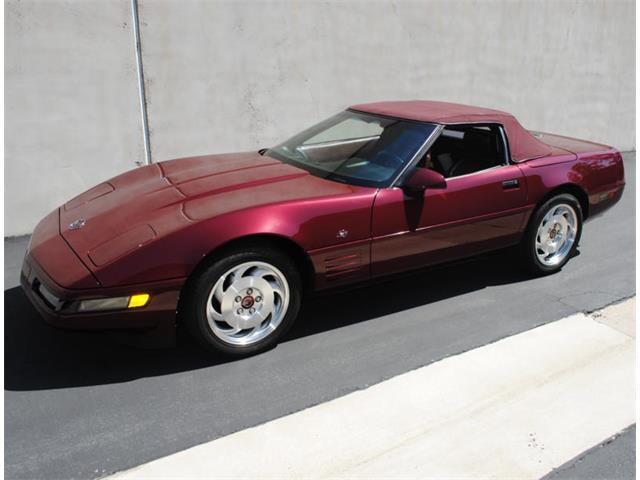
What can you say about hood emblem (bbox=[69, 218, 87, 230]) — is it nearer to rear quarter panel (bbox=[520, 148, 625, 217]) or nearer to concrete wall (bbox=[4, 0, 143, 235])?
concrete wall (bbox=[4, 0, 143, 235])

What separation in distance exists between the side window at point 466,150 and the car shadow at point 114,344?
717 millimetres

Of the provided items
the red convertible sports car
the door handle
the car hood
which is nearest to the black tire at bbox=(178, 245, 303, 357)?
the red convertible sports car

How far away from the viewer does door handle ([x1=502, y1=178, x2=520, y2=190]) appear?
13.7ft

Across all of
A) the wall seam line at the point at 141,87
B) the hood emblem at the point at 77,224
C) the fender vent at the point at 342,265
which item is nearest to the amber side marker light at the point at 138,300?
the hood emblem at the point at 77,224

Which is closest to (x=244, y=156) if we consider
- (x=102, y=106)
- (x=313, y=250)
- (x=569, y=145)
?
(x=313, y=250)

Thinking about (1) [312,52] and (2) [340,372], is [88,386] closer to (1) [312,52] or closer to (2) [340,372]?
(2) [340,372]

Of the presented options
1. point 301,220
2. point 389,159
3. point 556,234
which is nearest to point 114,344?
point 301,220

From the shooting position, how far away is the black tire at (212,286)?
10.0 feet

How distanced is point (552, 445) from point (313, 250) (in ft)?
5.12

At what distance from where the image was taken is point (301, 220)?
3.33 m

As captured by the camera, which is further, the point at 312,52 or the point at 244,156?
the point at 312,52

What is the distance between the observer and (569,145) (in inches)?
194

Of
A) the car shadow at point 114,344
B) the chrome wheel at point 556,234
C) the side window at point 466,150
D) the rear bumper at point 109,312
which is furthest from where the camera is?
the chrome wheel at point 556,234

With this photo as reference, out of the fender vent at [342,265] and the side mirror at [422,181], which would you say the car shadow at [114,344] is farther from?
the side mirror at [422,181]
